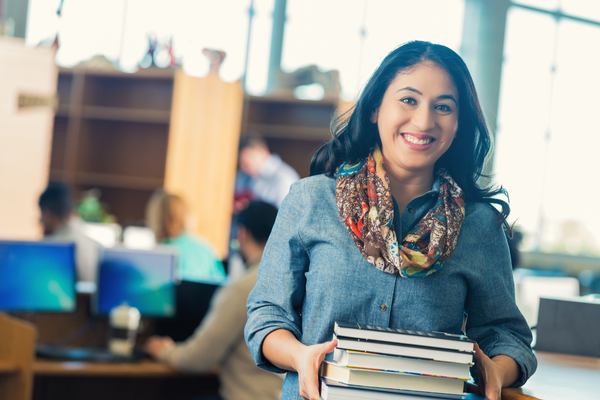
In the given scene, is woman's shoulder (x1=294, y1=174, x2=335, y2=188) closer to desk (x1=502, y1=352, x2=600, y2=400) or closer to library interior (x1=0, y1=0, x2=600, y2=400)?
library interior (x1=0, y1=0, x2=600, y2=400)

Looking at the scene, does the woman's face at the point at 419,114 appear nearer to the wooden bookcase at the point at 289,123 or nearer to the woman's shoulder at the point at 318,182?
the woman's shoulder at the point at 318,182

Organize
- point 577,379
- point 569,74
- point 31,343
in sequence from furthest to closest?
point 569,74
point 31,343
point 577,379

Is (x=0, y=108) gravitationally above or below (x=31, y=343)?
above

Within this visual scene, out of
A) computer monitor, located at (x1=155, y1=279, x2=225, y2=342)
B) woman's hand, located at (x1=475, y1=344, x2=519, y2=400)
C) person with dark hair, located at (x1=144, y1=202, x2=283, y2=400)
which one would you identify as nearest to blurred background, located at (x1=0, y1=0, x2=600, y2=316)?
computer monitor, located at (x1=155, y1=279, x2=225, y2=342)

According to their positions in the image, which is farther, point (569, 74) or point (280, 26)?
point (569, 74)

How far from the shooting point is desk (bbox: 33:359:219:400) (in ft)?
9.07

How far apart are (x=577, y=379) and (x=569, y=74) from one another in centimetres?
684

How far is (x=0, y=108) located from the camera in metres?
5.34

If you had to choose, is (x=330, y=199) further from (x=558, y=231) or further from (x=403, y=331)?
(x=558, y=231)

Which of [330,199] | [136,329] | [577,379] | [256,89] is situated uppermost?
[256,89]

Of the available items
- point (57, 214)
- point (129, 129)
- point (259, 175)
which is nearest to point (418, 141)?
point (57, 214)

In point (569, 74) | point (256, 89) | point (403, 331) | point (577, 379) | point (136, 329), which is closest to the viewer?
point (403, 331)

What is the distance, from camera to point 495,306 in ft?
3.46

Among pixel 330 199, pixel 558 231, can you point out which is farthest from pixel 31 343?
pixel 558 231
